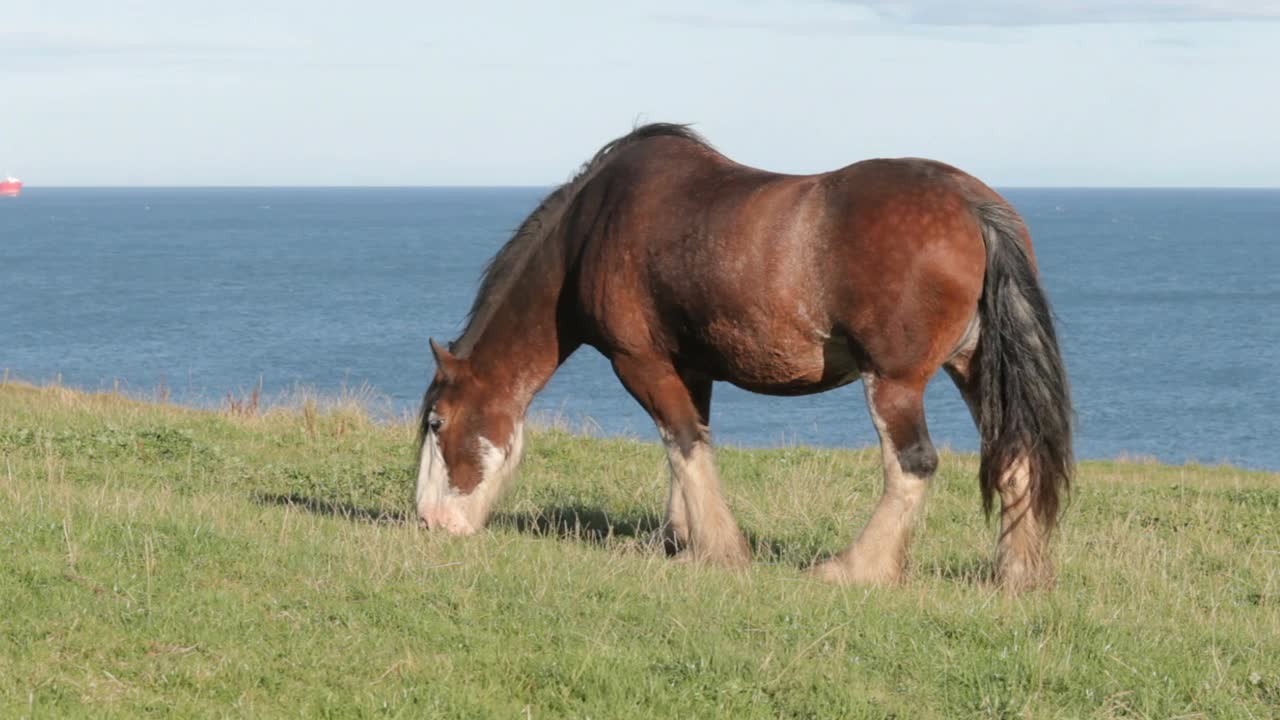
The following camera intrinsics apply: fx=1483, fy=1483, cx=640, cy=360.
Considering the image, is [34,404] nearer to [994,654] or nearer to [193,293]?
[994,654]

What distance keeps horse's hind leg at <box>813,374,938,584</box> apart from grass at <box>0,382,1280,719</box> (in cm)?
24

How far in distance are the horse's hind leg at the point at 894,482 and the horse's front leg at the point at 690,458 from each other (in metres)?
0.84

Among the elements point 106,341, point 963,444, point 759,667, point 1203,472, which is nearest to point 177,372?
point 106,341

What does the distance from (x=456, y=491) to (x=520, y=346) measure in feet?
3.36

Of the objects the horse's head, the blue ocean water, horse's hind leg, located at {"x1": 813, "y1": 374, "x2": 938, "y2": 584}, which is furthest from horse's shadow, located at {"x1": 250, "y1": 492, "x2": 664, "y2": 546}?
the blue ocean water

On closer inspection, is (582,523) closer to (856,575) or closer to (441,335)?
(856,575)

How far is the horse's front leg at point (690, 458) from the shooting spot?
8898 mm

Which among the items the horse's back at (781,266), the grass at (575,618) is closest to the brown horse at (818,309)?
the horse's back at (781,266)

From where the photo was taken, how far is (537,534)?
9.84m

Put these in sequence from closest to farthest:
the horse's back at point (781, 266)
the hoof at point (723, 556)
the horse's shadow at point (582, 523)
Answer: the horse's back at point (781, 266)
the hoof at point (723, 556)
the horse's shadow at point (582, 523)

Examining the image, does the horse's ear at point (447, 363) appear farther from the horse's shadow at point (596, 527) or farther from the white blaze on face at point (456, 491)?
the horse's shadow at point (596, 527)

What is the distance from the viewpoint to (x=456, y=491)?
31.4ft

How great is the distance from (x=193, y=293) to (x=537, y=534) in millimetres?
83185

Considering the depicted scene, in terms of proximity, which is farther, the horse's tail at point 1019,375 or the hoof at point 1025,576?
the hoof at point 1025,576
